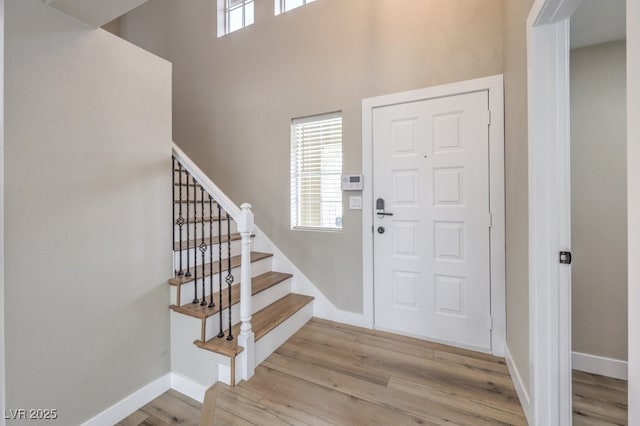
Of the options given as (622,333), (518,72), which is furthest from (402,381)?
(518,72)

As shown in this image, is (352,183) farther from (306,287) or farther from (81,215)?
(81,215)

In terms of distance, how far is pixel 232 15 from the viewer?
3.39 metres

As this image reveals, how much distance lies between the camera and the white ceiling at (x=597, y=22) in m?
1.51

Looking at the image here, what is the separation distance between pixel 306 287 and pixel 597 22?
2882 mm

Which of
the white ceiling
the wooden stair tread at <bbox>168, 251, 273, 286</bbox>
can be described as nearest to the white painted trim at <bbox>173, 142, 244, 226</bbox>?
the wooden stair tread at <bbox>168, 251, 273, 286</bbox>

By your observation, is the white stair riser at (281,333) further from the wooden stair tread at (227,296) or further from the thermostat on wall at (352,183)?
the thermostat on wall at (352,183)

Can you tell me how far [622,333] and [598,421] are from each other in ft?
2.39

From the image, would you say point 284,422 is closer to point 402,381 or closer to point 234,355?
point 234,355

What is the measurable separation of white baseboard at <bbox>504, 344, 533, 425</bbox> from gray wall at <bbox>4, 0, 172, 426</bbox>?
2309 millimetres

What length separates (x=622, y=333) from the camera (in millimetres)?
1832

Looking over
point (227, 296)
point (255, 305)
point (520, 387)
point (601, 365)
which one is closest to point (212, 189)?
point (227, 296)

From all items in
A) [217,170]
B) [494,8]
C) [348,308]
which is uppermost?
[494,8]

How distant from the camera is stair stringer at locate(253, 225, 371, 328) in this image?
2.57 meters

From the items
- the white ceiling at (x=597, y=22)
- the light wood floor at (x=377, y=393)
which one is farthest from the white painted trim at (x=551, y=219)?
the white ceiling at (x=597, y=22)
